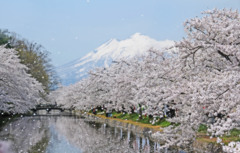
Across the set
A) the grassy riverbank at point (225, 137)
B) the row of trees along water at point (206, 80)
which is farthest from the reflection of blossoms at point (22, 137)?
the grassy riverbank at point (225, 137)

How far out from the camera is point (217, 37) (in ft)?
40.6

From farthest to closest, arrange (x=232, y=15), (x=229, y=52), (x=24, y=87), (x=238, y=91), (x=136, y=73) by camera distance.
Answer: (x=136, y=73)
(x=24, y=87)
(x=232, y=15)
(x=229, y=52)
(x=238, y=91)

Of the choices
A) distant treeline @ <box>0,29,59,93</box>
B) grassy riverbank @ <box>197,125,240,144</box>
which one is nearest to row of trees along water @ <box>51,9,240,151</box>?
grassy riverbank @ <box>197,125,240,144</box>

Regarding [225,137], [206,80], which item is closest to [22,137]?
[225,137]

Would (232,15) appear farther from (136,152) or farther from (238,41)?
(136,152)

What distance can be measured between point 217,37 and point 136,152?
28.5 ft

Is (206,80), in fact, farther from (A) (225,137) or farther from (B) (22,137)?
(B) (22,137)

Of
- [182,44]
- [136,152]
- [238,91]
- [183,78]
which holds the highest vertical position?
[182,44]

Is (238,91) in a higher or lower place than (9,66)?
lower

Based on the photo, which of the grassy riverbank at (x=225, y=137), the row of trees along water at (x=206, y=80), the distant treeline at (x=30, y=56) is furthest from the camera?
the distant treeline at (x=30, y=56)

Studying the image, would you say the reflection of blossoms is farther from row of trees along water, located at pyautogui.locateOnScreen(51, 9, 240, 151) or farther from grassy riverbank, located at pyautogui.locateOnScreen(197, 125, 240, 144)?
grassy riverbank, located at pyautogui.locateOnScreen(197, 125, 240, 144)

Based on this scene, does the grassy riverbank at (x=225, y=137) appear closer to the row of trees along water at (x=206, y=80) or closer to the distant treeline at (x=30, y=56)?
the row of trees along water at (x=206, y=80)

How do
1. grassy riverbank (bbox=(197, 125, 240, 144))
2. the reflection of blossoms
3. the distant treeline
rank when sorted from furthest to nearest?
the distant treeline → the reflection of blossoms → grassy riverbank (bbox=(197, 125, 240, 144))

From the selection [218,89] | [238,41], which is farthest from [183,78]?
[218,89]
